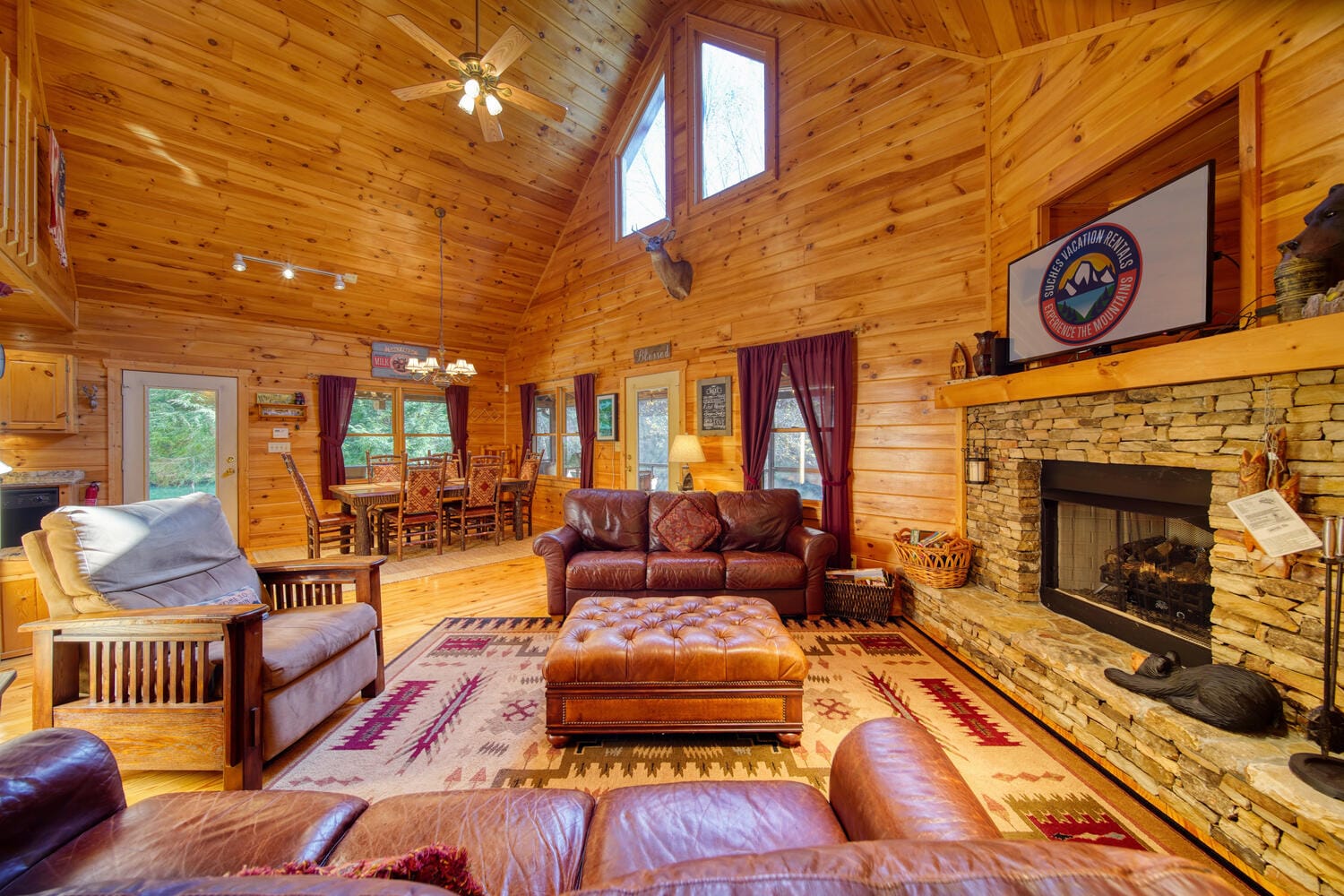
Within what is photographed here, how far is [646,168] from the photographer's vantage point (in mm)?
5805

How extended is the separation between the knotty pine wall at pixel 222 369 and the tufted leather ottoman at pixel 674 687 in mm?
5966

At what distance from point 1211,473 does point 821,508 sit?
245 centimetres

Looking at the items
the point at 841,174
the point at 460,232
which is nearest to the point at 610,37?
the point at 460,232

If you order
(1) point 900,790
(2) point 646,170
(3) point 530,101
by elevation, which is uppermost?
(2) point 646,170

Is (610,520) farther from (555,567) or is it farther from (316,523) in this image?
(316,523)

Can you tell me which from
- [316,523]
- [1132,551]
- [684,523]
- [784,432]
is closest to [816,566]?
[684,523]

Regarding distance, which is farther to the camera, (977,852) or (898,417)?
(898,417)

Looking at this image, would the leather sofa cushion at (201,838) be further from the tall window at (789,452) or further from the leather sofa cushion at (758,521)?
the tall window at (789,452)

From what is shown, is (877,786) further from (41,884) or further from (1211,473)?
(1211,473)

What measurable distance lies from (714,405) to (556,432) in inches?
117

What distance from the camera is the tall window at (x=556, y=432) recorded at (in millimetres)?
6910

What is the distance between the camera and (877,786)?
100cm

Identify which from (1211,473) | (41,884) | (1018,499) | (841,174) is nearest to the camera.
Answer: (41,884)

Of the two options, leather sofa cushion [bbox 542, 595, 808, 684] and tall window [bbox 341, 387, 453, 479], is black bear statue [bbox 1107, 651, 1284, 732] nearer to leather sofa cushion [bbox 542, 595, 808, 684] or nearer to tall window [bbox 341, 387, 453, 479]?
leather sofa cushion [bbox 542, 595, 808, 684]
